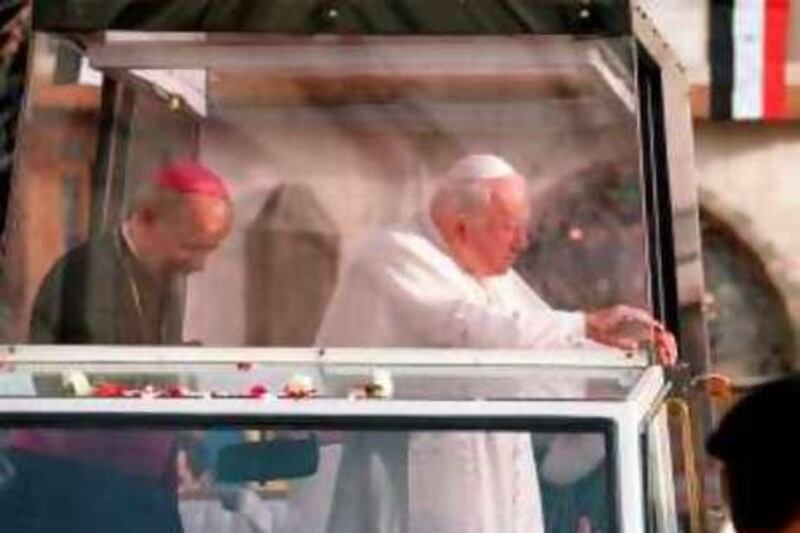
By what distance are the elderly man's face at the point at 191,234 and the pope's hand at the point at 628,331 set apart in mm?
895

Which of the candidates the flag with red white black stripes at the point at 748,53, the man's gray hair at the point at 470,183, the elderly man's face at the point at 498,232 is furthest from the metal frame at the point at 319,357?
the flag with red white black stripes at the point at 748,53

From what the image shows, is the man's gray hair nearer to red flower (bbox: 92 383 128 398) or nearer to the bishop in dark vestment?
the bishop in dark vestment

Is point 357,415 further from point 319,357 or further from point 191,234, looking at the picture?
point 191,234

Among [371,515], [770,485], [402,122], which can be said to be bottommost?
[371,515]

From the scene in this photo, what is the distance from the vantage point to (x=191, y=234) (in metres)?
4.51

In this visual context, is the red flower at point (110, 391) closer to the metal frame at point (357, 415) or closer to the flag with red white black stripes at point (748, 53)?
the metal frame at point (357, 415)

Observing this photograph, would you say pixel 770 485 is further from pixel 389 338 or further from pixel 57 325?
pixel 57 325

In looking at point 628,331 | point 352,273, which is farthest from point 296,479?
point 352,273

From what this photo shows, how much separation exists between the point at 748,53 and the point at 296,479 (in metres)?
10.0

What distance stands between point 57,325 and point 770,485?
7.67 feet

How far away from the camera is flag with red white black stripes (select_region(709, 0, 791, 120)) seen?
12.9 metres

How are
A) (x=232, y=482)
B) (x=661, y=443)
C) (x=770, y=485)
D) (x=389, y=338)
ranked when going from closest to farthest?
(x=770, y=485), (x=232, y=482), (x=661, y=443), (x=389, y=338)

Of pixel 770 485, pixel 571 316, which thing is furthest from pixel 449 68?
pixel 770 485

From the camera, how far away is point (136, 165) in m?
5.02
